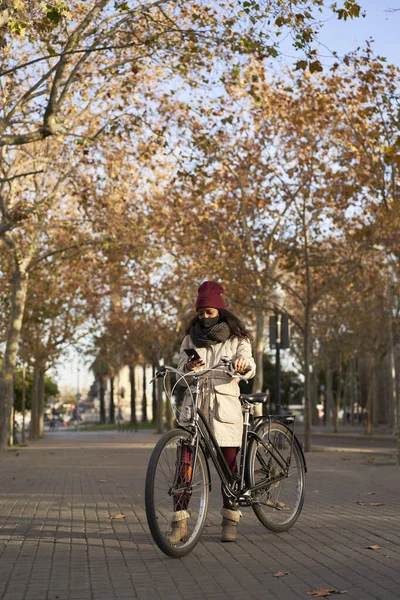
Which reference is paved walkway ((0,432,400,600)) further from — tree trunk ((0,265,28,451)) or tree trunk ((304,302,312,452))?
tree trunk ((0,265,28,451))

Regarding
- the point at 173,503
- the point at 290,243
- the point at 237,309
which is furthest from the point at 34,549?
the point at 237,309

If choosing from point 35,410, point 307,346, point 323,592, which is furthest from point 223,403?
point 35,410

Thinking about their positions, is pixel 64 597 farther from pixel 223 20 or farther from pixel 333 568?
pixel 223 20

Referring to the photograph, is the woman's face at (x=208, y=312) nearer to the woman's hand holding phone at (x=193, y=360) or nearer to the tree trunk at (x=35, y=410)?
the woman's hand holding phone at (x=193, y=360)

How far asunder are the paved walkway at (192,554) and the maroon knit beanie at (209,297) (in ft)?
5.81

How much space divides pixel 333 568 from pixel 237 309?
117ft

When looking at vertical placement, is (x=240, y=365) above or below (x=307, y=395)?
below

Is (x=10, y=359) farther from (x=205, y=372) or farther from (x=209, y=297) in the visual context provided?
(x=205, y=372)

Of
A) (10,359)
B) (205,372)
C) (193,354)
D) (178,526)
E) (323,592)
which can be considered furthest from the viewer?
(10,359)

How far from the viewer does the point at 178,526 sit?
6949 mm

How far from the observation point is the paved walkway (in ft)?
19.1

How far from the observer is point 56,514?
9992 millimetres

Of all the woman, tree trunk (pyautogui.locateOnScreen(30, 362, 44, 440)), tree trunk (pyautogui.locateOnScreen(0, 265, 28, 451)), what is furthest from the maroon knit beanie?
tree trunk (pyautogui.locateOnScreen(30, 362, 44, 440))

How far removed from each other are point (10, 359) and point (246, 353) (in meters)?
22.8
